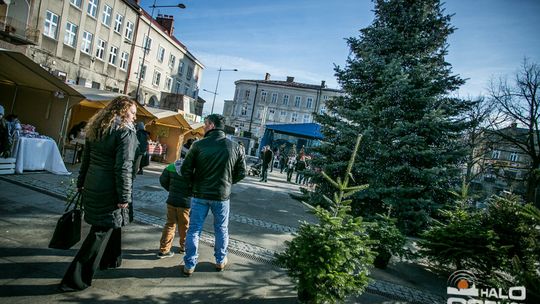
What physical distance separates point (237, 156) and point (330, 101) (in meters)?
6.37

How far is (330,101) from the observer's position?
9.62 metres

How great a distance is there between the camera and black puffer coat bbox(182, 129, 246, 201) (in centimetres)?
373

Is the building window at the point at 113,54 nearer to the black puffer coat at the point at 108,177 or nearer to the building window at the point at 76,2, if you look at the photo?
the building window at the point at 76,2

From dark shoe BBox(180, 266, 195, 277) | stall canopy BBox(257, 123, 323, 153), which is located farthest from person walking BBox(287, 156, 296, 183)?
dark shoe BBox(180, 266, 195, 277)

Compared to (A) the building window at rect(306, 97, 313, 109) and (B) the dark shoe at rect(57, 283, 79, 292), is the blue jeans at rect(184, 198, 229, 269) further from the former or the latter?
(A) the building window at rect(306, 97, 313, 109)

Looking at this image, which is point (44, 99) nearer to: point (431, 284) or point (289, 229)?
point (289, 229)

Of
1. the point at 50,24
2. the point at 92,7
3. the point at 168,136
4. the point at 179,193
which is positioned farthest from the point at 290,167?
the point at 92,7

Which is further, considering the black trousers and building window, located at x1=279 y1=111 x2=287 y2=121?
building window, located at x1=279 y1=111 x2=287 y2=121

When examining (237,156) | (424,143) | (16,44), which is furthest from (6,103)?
(424,143)

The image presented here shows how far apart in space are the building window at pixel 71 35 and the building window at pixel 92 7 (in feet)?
6.53

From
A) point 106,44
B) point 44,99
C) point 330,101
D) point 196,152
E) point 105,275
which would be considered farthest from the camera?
point 106,44

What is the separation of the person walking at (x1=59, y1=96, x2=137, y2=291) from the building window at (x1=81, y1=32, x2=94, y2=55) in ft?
84.1

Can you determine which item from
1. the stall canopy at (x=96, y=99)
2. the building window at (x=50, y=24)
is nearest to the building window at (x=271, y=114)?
the building window at (x=50, y=24)

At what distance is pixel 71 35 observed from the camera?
883 inches
